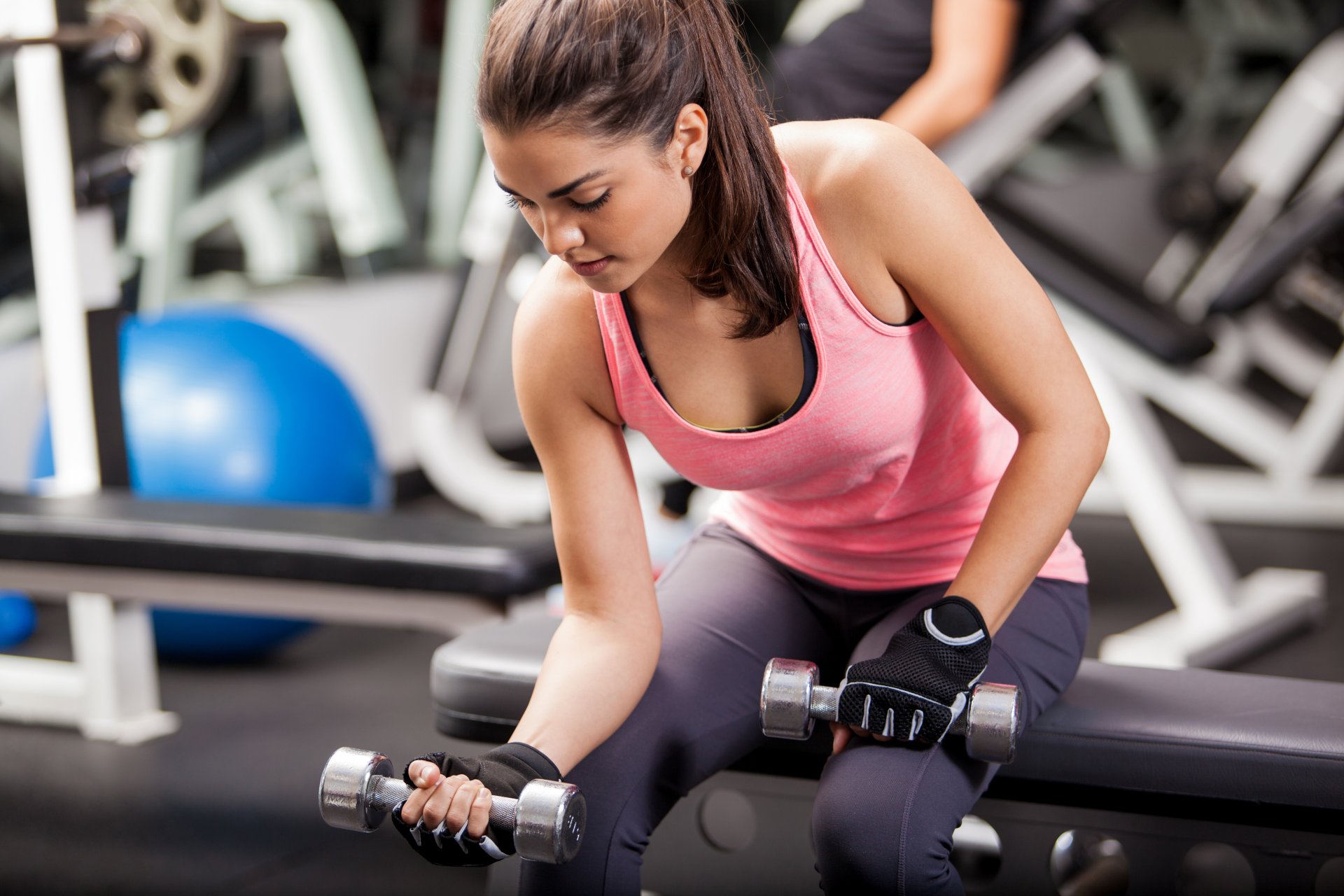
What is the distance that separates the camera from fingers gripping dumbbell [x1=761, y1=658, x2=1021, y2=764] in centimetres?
95

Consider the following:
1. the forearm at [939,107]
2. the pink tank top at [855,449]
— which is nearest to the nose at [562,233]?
the pink tank top at [855,449]

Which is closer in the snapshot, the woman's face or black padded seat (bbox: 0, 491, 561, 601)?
the woman's face

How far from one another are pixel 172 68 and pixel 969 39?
4.58 feet

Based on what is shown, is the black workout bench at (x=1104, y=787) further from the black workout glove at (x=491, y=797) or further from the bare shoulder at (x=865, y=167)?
the bare shoulder at (x=865, y=167)

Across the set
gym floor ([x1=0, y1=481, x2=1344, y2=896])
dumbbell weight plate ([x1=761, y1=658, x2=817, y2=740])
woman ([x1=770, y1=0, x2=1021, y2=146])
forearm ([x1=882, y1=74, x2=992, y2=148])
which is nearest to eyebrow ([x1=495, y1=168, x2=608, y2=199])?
dumbbell weight plate ([x1=761, y1=658, x2=817, y2=740])

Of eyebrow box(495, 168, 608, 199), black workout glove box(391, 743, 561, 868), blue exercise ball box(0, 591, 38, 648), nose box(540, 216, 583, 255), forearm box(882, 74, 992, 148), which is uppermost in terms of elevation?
eyebrow box(495, 168, 608, 199)

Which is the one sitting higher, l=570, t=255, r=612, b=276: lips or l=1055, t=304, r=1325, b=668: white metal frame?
l=570, t=255, r=612, b=276: lips

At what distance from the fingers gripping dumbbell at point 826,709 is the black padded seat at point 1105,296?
5.53 ft

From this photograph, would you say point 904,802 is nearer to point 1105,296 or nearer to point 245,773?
point 245,773

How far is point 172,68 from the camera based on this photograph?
7.15 ft

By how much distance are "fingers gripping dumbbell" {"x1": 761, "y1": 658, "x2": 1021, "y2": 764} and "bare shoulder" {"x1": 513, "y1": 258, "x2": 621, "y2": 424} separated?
288 millimetres

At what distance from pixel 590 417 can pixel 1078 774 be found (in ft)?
1.79

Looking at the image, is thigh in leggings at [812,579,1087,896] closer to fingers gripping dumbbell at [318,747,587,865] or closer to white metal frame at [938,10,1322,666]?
fingers gripping dumbbell at [318,747,587,865]

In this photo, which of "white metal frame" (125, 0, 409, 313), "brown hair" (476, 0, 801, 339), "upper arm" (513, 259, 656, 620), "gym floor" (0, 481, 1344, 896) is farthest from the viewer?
"white metal frame" (125, 0, 409, 313)
